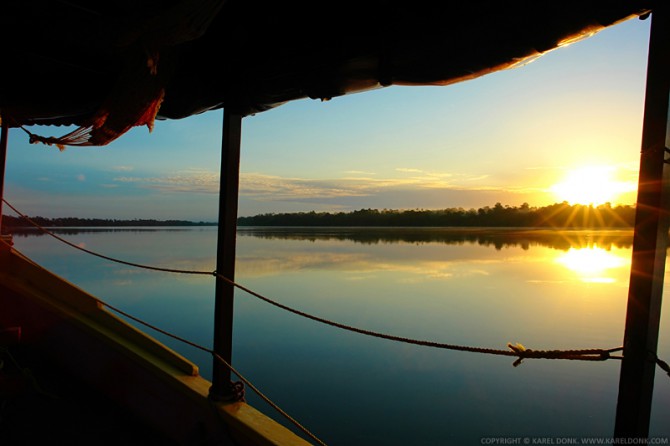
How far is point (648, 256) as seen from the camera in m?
0.85

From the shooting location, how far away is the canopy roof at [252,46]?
0.95 meters

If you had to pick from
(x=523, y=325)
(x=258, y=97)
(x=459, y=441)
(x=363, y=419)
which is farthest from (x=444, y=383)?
(x=258, y=97)

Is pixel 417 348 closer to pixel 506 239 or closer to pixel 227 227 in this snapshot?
A: pixel 227 227

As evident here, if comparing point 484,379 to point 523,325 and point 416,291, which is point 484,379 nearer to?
point 523,325

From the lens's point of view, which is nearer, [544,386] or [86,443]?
[86,443]

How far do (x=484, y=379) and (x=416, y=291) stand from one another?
7.53m

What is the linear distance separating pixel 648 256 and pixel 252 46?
1469 mm

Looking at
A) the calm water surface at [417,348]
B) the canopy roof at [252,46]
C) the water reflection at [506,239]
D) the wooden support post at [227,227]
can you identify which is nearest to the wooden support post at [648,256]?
the canopy roof at [252,46]

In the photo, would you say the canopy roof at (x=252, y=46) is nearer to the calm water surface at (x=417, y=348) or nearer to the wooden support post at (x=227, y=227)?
the wooden support post at (x=227, y=227)

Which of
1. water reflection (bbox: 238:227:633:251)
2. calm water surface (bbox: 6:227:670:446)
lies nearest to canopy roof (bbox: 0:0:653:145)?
calm water surface (bbox: 6:227:670:446)

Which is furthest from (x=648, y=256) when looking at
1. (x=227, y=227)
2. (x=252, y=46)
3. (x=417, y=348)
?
(x=417, y=348)

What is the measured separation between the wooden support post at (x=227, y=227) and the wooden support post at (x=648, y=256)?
152 centimetres

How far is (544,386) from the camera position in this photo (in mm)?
6422

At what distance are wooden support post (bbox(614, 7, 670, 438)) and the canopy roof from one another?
0.54ft
